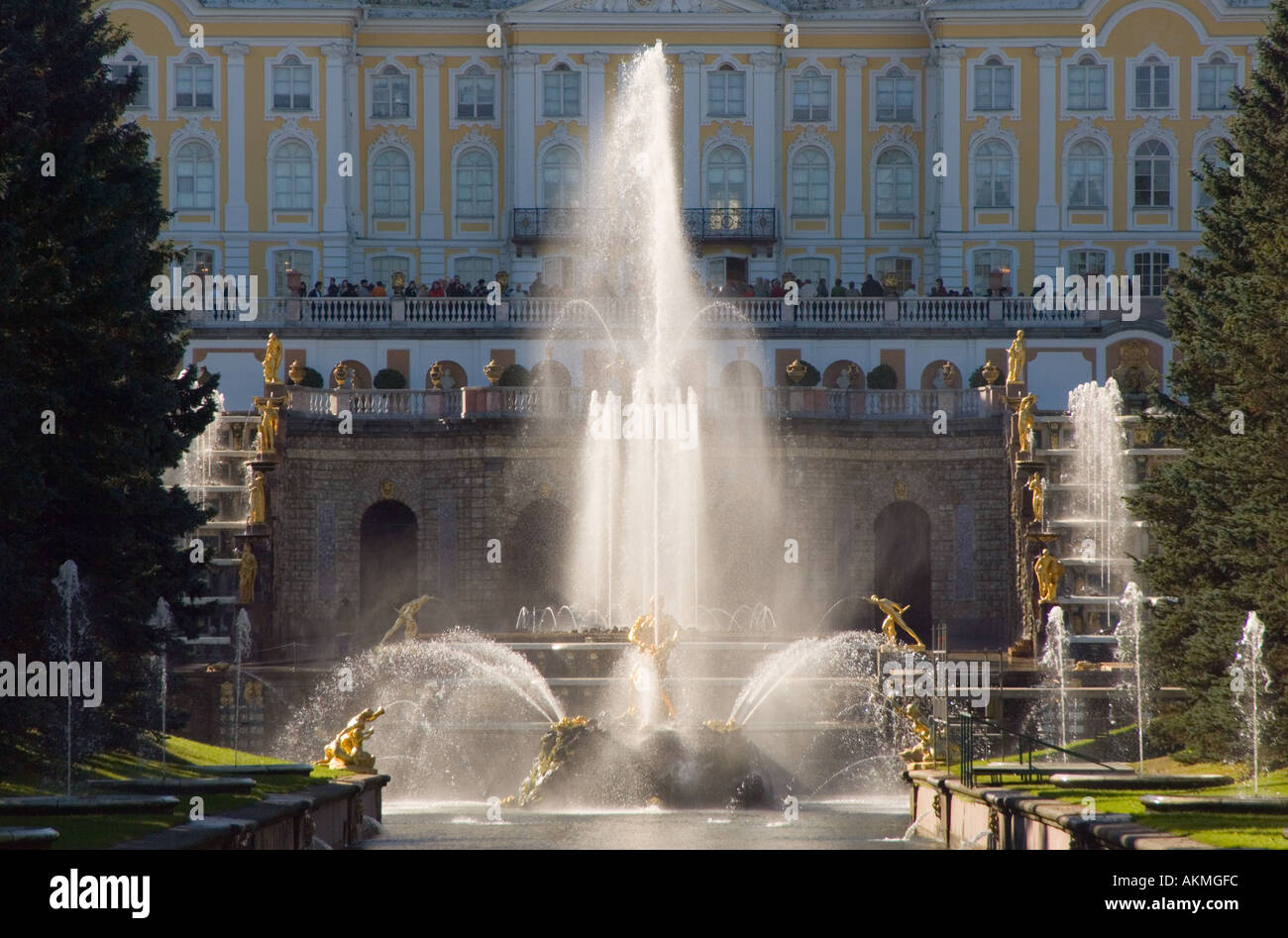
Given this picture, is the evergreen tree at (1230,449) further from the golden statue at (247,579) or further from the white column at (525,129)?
Result: the white column at (525,129)

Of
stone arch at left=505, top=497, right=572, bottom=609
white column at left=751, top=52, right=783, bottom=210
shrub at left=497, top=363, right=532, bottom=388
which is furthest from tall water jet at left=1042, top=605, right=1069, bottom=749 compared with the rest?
white column at left=751, top=52, right=783, bottom=210

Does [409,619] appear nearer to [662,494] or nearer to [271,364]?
[271,364]

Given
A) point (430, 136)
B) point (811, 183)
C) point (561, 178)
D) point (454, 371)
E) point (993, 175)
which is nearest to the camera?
point (454, 371)

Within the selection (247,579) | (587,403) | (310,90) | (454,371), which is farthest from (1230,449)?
(310,90)

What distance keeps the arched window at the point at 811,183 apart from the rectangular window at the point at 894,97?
265 cm

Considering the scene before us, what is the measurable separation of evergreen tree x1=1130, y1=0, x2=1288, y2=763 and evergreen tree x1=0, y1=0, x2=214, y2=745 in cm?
1461

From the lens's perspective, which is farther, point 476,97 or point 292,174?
point 476,97

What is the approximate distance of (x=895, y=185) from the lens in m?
79.9

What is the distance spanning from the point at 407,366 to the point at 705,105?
18.3 metres

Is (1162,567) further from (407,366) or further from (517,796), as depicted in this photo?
(407,366)

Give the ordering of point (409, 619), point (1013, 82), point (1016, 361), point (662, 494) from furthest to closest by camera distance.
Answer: point (1013, 82), point (662, 494), point (1016, 361), point (409, 619)

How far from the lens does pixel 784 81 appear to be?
80.3 meters

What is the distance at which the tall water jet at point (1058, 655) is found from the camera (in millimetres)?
41031

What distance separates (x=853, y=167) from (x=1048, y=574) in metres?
→ 33.0
